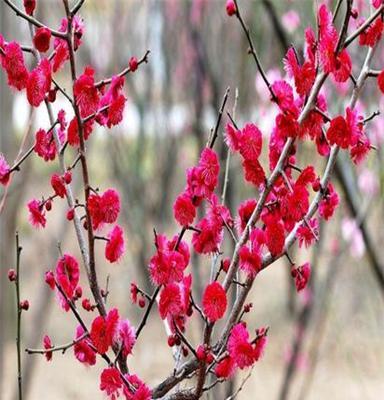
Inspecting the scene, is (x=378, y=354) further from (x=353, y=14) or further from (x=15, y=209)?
(x=353, y=14)

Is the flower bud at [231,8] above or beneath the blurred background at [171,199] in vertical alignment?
beneath

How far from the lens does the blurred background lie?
156 inches

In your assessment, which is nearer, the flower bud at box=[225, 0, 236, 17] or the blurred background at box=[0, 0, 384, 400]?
the flower bud at box=[225, 0, 236, 17]

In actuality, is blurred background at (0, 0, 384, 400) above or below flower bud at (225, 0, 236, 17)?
above

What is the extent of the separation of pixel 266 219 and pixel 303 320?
10.1 feet

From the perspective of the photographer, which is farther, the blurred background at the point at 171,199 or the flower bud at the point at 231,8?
the blurred background at the point at 171,199

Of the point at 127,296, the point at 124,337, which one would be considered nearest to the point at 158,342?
the point at 127,296

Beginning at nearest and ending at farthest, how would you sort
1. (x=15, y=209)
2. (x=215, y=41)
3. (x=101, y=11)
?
(x=15, y=209) → (x=215, y=41) → (x=101, y=11)

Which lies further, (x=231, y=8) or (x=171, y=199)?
(x=171, y=199)

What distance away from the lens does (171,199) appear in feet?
25.3

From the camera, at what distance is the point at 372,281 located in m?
5.40

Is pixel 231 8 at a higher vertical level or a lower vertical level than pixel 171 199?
lower

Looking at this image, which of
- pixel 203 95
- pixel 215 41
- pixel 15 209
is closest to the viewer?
pixel 15 209

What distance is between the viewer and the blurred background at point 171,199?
156 inches
